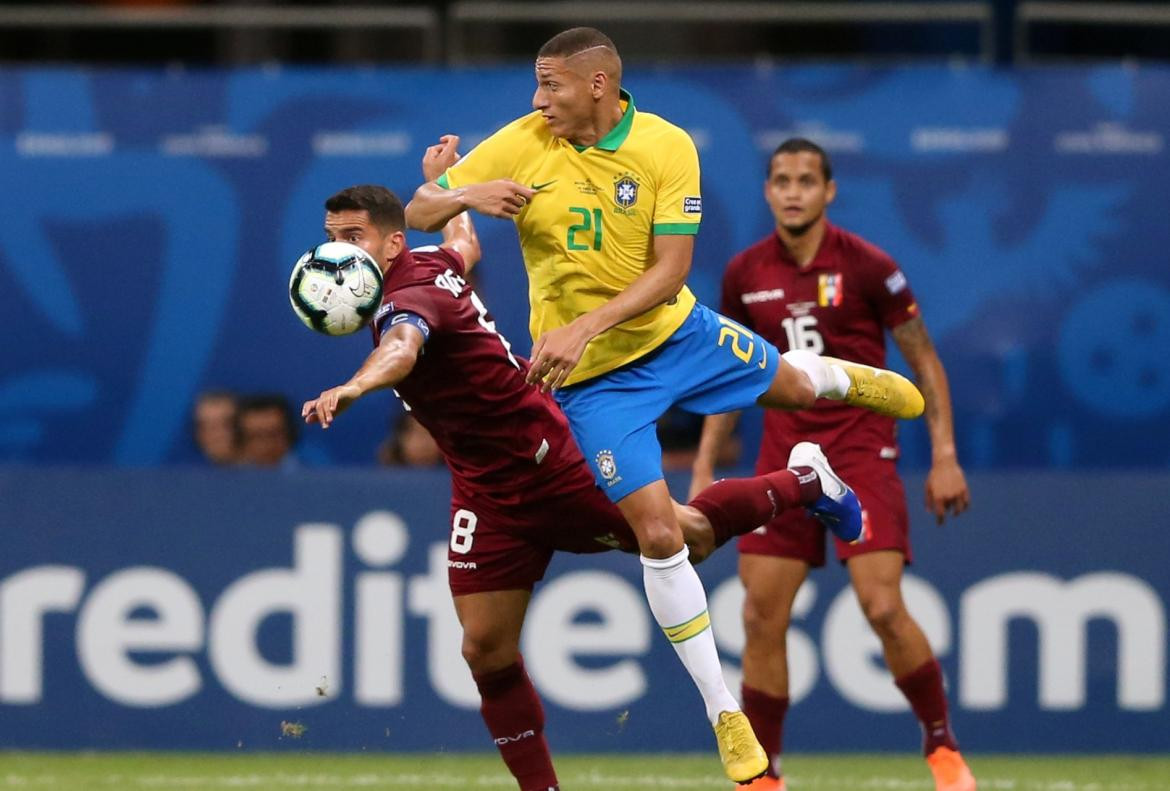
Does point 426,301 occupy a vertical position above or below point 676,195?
below

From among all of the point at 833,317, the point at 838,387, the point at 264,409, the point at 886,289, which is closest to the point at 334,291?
the point at 838,387

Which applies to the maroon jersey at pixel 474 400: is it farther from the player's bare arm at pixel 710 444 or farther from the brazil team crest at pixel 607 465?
the player's bare arm at pixel 710 444

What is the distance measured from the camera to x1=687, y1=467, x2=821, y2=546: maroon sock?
812 cm

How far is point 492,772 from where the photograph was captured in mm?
10156

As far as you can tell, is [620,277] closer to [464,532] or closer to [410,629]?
[464,532]

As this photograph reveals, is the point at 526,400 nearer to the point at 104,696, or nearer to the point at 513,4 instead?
the point at 104,696

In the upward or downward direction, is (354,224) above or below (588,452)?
above

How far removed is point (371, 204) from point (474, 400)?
773mm

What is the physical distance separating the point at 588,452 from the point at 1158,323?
599 cm

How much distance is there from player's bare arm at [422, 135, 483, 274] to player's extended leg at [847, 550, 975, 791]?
2.08 metres

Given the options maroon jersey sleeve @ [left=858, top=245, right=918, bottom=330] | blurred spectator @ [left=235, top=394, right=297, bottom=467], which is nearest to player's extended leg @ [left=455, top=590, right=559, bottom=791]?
maroon jersey sleeve @ [left=858, top=245, right=918, bottom=330]

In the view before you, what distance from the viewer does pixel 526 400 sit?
7.87 m

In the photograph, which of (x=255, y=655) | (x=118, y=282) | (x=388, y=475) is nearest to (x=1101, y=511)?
(x=388, y=475)

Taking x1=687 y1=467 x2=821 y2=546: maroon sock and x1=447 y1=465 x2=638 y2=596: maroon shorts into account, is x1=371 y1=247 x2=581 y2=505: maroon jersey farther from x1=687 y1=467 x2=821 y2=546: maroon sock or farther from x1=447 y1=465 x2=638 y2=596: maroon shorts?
x1=687 y1=467 x2=821 y2=546: maroon sock
